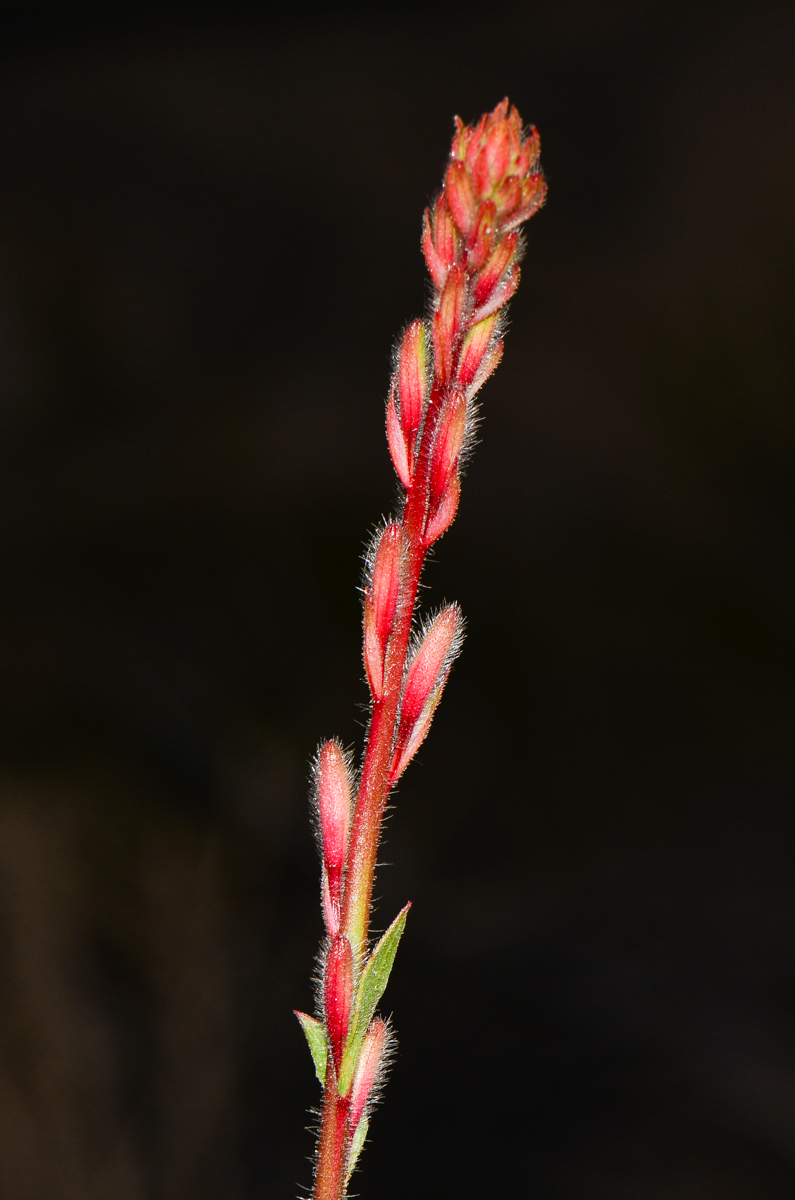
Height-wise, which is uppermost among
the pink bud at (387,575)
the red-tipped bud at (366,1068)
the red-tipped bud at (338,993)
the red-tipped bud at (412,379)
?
the red-tipped bud at (412,379)

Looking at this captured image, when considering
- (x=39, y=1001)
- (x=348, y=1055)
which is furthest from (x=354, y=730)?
(x=348, y=1055)

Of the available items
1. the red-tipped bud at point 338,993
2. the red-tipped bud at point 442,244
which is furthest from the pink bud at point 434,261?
the red-tipped bud at point 338,993

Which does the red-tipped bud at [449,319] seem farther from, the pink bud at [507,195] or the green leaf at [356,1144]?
the green leaf at [356,1144]

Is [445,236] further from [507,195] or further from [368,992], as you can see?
[368,992]

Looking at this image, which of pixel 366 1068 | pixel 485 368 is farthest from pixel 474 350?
pixel 366 1068

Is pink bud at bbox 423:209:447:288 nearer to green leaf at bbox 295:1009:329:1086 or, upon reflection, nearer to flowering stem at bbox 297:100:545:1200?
flowering stem at bbox 297:100:545:1200

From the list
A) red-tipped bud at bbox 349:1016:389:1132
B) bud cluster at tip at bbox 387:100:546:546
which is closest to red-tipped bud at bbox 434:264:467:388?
bud cluster at tip at bbox 387:100:546:546

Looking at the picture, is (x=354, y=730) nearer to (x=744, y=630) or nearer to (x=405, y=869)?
(x=405, y=869)
